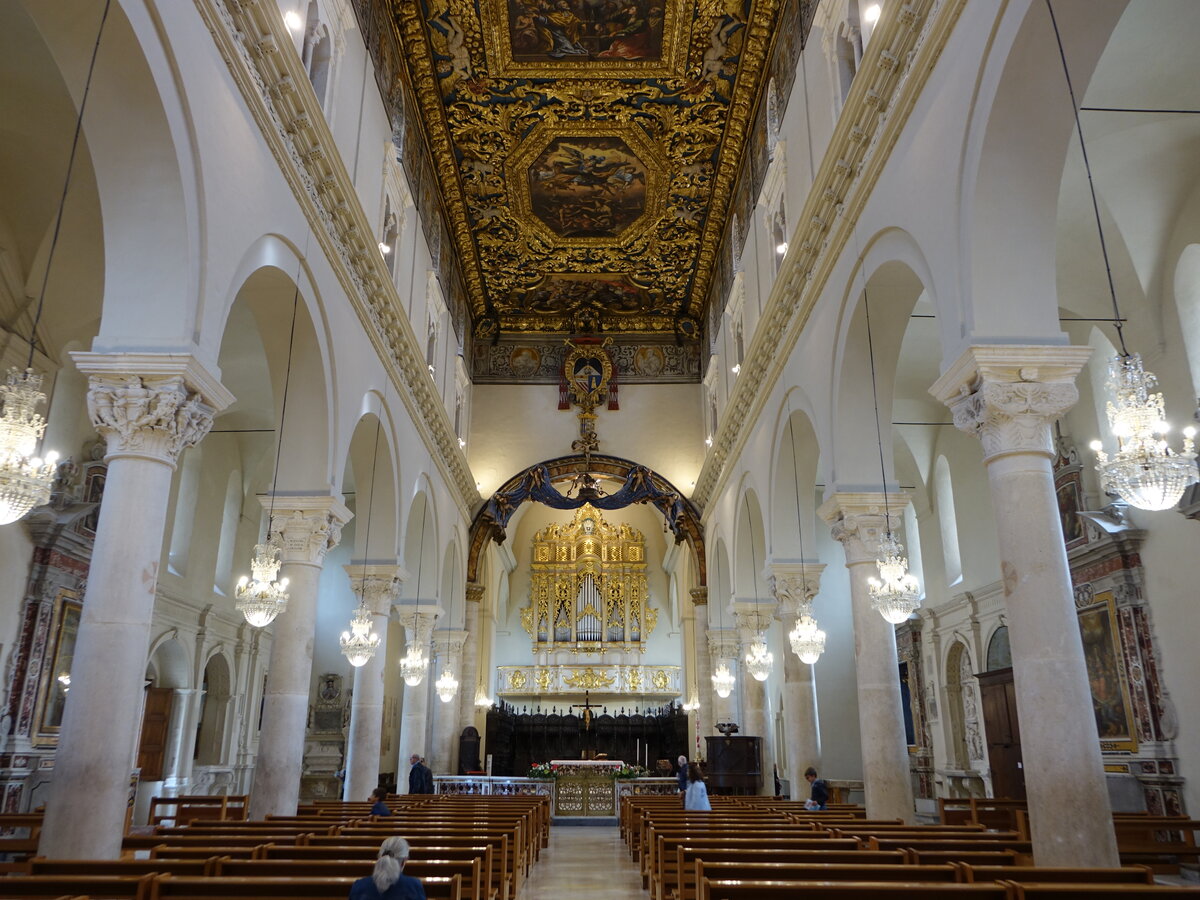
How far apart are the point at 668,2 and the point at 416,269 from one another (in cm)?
622

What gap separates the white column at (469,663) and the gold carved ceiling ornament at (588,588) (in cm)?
830

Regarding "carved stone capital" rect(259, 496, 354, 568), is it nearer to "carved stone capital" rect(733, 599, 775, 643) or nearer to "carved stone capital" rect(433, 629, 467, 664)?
"carved stone capital" rect(733, 599, 775, 643)

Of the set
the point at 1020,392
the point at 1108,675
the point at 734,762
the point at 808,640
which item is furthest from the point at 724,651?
the point at 1020,392

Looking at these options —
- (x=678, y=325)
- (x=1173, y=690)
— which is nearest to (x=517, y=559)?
(x=678, y=325)

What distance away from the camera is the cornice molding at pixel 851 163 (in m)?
8.57

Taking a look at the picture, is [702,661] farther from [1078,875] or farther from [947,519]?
[1078,875]

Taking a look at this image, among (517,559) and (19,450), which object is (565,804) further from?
(19,450)

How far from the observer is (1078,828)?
639 cm

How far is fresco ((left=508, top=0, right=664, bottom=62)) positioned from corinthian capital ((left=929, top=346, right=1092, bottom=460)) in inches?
395

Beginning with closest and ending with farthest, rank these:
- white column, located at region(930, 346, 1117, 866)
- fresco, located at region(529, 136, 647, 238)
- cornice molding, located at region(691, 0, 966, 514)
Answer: white column, located at region(930, 346, 1117, 866), cornice molding, located at region(691, 0, 966, 514), fresco, located at region(529, 136, 647, 238)

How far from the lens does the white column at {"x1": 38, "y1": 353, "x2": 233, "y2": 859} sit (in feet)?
21.5

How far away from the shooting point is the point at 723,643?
2386cm

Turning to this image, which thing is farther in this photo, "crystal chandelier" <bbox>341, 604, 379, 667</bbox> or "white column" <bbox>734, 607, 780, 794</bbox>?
"white column" <bbox>734, 607, 780, 794</bbox>

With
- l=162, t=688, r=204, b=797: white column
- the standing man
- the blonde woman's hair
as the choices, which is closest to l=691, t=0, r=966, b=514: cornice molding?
the blonde woman's hair
